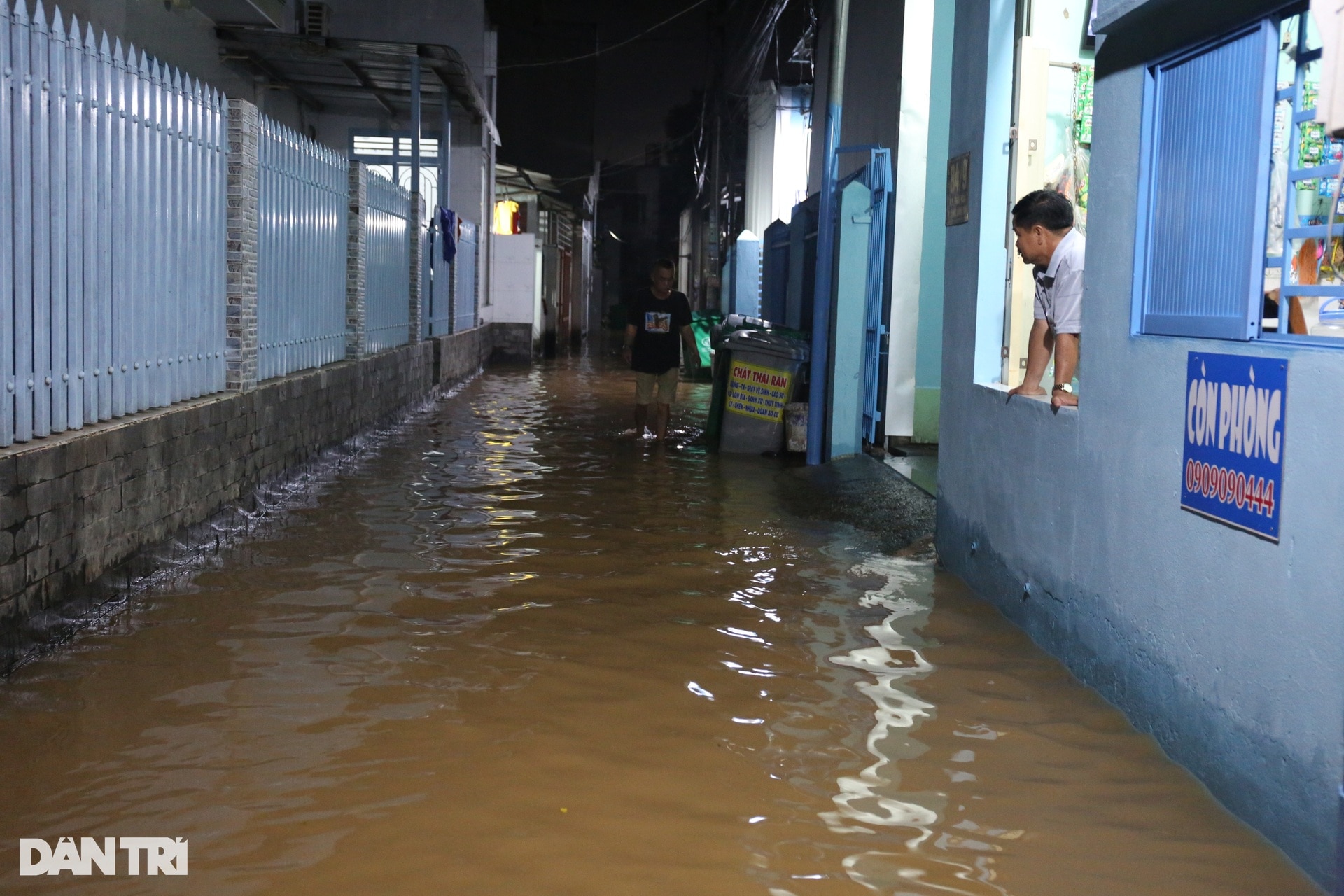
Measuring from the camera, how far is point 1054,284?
5.57 metres

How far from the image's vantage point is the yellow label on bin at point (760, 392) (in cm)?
1153

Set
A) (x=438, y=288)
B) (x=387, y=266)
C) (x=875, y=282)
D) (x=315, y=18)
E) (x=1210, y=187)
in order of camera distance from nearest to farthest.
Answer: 1. (x=1210, y=187)
2. (x=875, y=282)
3. (x=387, y=266)
4. (x=438, y=288)
5. (x=315, y=18)

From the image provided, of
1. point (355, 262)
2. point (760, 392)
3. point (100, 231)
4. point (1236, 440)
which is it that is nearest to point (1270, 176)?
point (1236, 440)

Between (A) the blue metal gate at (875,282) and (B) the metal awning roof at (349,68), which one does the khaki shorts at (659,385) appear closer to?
(A) the blue metal gate at (875,282)

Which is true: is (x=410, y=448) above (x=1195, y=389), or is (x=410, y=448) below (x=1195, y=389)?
below

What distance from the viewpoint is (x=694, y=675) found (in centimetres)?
488

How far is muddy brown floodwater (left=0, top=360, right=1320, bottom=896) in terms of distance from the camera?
3.28 m

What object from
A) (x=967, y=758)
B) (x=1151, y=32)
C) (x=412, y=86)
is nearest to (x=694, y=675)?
(x=967, y=758)

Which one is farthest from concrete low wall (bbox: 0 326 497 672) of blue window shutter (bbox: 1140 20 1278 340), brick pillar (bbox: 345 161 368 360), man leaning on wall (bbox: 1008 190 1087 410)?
blue window shutter (bbox: 1140 20 1278 340)

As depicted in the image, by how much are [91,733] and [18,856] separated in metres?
0.88

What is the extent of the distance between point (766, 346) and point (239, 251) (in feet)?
16.7

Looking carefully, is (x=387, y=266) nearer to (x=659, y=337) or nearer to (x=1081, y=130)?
(x=659, y=337)

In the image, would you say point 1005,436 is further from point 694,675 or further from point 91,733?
point 91,733

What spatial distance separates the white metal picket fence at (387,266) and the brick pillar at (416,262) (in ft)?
0.22
